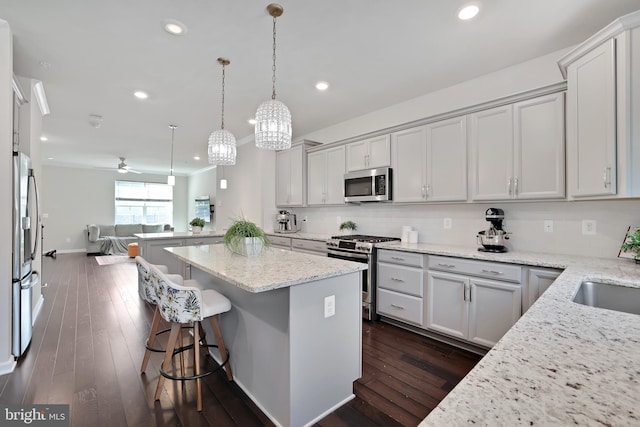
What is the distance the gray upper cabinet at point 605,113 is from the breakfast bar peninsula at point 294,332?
5.65 feet

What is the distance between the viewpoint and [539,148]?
2447mm

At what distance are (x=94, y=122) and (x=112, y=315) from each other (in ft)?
10.0

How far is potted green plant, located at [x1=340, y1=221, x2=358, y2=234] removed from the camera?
4.18 meters

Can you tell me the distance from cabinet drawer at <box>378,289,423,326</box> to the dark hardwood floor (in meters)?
0.17

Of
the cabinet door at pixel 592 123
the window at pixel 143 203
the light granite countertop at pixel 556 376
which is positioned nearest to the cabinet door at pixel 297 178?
the cabinet door at pixel 592 123

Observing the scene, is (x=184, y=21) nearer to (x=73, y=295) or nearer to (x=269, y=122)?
(x=269, y=122)

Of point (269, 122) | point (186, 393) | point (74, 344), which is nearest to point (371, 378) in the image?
point (186, 393)

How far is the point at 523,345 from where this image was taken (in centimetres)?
85

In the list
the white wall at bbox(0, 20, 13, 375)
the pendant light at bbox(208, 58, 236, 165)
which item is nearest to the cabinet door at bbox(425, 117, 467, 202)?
the pendant light at bbox(208, 58, 236, 165)

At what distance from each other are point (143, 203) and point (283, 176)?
7.50 metres

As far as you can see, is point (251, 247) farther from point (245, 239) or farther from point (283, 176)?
point (283, 176)

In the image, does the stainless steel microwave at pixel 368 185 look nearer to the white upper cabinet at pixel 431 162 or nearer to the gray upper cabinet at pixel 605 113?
the white upper cabinet at pixel 431 162

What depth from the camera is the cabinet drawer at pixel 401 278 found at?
2891mm

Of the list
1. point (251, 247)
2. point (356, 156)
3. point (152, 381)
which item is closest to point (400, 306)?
point (251, 247)
